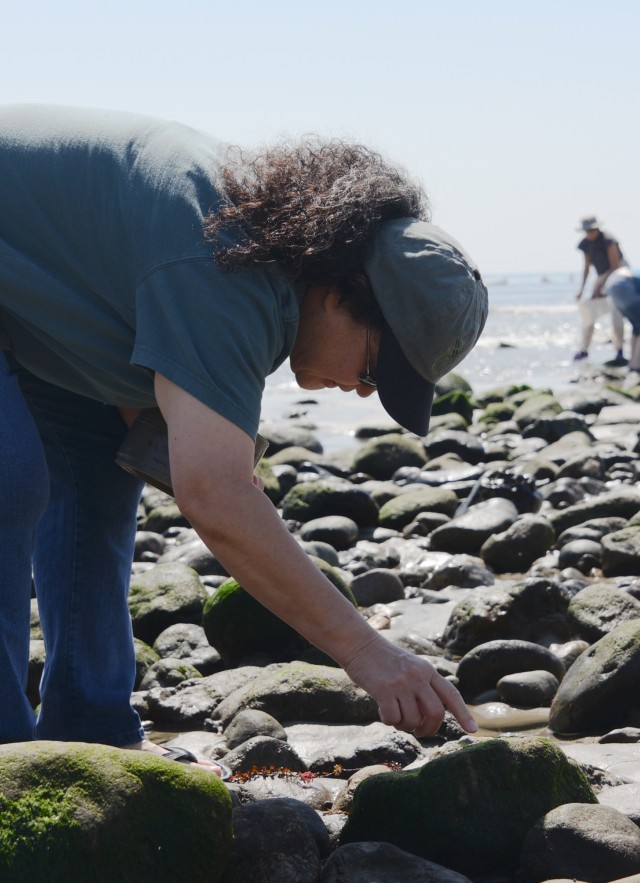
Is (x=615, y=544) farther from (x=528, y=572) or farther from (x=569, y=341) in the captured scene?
(x=569, y=341)

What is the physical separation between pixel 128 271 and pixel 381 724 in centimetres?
184

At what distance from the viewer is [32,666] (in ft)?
13.9

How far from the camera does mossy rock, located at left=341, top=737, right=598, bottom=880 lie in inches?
98.7

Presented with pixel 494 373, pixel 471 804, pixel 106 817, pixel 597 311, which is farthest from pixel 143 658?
pixel 494 373

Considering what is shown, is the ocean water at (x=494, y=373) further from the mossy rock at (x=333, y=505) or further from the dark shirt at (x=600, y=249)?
the mossy rock at (x=333, y=505)

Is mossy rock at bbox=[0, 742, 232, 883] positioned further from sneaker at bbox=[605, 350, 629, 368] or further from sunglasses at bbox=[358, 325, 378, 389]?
sneaker at bbox=[605, 350, 629, 368]

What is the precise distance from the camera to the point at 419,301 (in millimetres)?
2441

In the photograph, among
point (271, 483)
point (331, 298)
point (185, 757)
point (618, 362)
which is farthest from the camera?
point (618, 362)

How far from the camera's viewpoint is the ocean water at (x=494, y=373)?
13.5m

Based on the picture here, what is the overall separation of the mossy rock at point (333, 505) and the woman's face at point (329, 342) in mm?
4799

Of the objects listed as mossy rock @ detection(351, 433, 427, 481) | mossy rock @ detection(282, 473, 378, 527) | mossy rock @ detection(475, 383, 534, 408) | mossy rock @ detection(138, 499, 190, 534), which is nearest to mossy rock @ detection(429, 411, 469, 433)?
mossy rock @ detection(351, 433, 427, 481)

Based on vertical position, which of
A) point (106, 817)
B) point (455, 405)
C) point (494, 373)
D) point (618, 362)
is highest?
point (106, 817)

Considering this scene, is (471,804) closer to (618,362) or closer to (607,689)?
(607,689)

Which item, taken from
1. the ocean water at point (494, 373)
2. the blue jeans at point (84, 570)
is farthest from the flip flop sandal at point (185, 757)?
the ocean water at point (494, 373)
